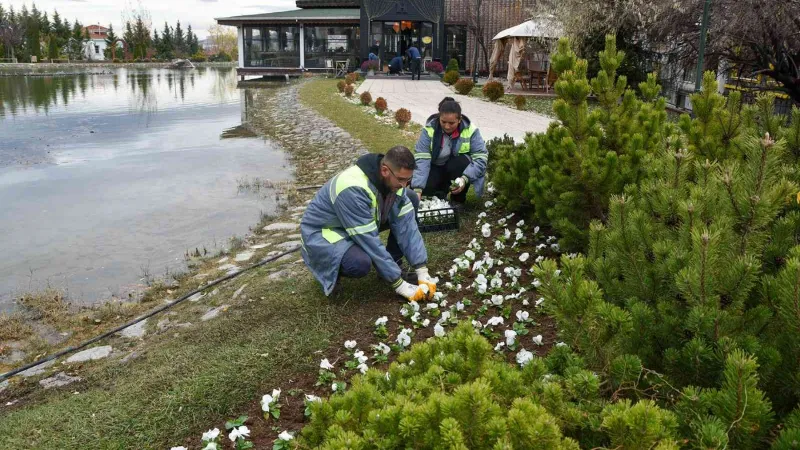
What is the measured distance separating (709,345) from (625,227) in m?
0.74

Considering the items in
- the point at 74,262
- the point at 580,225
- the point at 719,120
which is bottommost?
the point at 74,262

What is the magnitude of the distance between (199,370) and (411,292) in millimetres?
1752

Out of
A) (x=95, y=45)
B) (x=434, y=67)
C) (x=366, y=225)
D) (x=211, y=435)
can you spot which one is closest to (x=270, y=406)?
(x=211, y=435)

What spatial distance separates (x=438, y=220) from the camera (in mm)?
6887

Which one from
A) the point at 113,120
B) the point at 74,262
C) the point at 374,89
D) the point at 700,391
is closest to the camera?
the point at 700,391

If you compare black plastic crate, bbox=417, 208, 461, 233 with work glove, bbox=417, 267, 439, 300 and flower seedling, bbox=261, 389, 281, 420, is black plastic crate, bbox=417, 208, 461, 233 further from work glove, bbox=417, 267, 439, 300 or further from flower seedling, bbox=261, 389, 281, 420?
flower seedling, bbox=261, 389, 281, 420

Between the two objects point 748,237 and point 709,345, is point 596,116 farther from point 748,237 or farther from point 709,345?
point 709,345

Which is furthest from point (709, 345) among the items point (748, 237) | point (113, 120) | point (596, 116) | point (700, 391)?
point (113, 120)

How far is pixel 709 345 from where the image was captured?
217 cm

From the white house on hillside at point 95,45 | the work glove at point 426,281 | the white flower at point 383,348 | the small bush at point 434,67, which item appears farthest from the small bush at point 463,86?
the white house on hillside at point 95,45

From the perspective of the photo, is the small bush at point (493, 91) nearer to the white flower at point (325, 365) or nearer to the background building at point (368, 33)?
the background building at point (368, 33)

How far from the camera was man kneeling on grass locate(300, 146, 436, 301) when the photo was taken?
190 inches

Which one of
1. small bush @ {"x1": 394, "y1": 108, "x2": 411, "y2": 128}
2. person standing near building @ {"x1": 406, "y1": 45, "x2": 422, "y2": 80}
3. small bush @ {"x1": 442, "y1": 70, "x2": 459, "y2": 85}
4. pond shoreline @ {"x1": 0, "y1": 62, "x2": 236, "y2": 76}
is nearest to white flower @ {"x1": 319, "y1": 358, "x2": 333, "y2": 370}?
small bush @ {"x1": 394, "y1": 108, "x2": 411, "y2": 128}

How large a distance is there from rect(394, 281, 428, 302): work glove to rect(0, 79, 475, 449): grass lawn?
137mm
